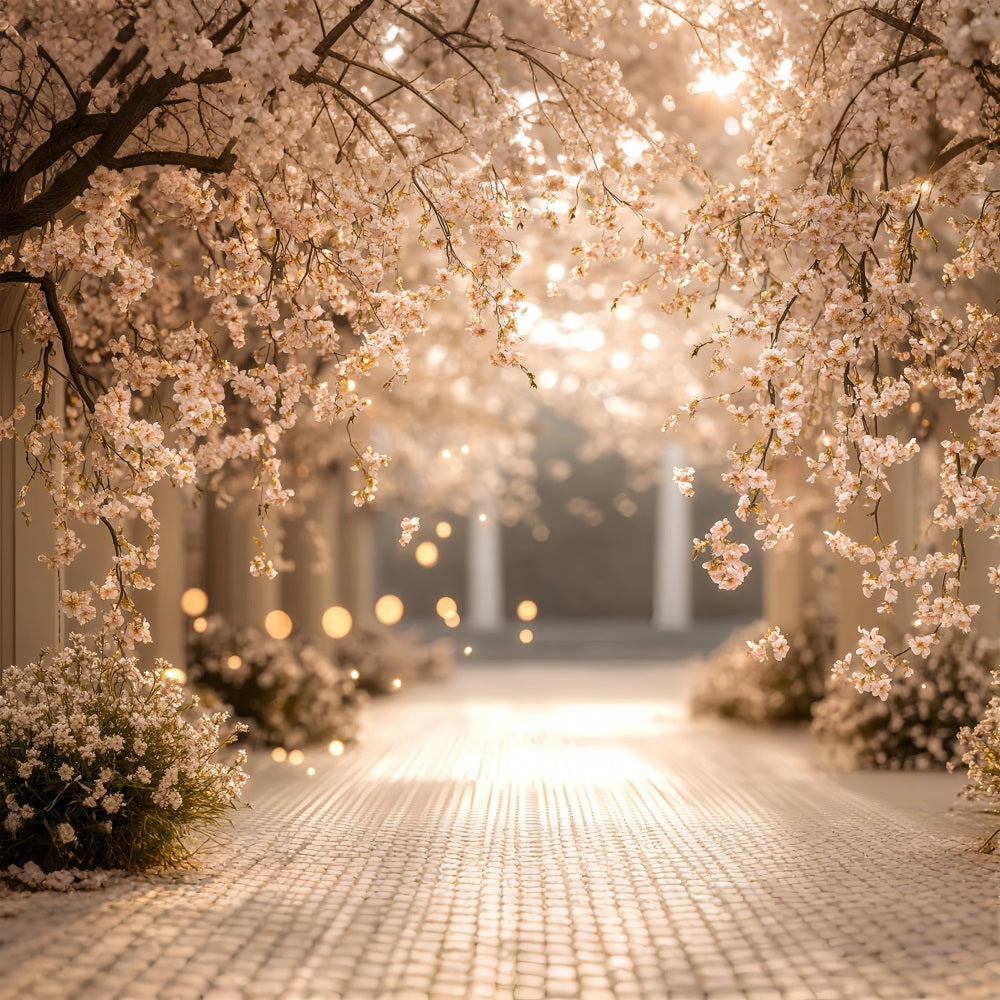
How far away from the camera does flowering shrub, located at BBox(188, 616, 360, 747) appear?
11.5 m

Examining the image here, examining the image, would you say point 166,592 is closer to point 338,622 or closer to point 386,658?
point 386,658

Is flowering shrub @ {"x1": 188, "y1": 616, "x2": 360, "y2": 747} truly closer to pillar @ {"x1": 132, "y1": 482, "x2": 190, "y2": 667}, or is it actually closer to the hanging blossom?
pillar @ {"x1": 132, "y1": 482, "x2": 190, "y2": 667}

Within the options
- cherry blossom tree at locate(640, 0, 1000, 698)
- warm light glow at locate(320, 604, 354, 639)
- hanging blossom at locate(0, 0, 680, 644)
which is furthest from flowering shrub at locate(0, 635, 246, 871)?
warm light glow at locate(320, 604, 354, 639)

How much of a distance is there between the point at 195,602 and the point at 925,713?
8157 millimetres

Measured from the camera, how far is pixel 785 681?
1407 cm

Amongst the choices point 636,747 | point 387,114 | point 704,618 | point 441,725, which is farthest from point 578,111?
point 704,618

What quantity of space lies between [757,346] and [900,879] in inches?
393

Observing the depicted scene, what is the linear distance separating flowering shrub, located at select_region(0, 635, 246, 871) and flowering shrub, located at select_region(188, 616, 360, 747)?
16.8 feet

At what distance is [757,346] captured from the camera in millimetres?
15070

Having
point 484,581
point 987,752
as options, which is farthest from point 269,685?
point 484,581

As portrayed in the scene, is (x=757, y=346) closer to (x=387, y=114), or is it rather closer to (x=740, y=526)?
(x=387, y=114)

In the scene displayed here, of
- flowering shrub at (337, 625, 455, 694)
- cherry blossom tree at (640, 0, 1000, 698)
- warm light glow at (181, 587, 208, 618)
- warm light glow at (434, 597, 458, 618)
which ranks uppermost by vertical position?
cherry blossom tree at (640, 0, 1000, 698)

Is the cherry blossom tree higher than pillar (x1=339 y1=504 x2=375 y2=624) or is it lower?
higher

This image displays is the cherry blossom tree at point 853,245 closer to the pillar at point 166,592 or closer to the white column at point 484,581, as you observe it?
the pillar at point 166,592
